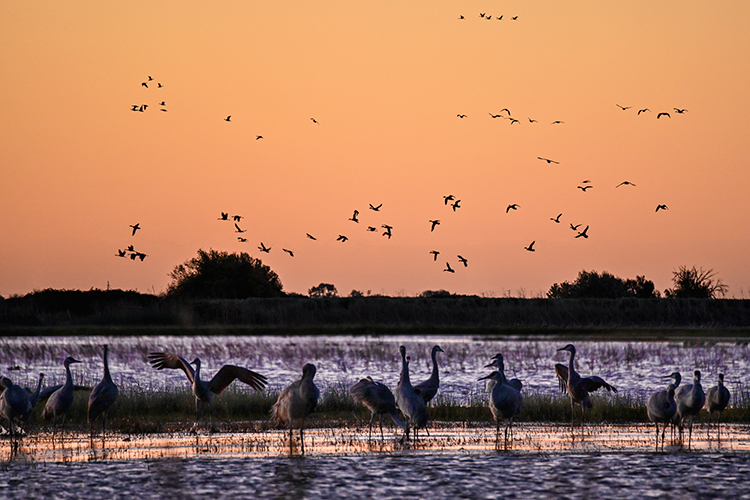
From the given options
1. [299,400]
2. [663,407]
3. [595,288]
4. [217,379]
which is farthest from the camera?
[595,288]

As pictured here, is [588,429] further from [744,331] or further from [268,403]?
[744,331]

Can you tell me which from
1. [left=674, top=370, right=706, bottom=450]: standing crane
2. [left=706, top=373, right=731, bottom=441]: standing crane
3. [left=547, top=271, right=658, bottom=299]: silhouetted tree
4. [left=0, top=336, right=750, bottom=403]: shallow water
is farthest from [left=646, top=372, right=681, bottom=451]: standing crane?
[left=547, top=271, right=658, bottom=299]: silhouetted tree

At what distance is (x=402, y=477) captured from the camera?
513 inches

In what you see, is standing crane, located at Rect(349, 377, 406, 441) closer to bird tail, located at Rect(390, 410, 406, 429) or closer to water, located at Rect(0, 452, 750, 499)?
bird tail, located at Rect(390, 410, 406, 429)

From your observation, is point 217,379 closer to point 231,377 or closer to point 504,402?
point 231,377

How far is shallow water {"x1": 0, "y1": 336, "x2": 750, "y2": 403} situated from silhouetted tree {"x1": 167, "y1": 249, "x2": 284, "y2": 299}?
33508 millimetres

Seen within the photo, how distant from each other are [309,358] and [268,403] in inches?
518

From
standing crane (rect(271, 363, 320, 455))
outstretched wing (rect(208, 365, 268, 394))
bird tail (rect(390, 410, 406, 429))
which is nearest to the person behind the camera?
standing crane (rect(271, 363, 320, 455))

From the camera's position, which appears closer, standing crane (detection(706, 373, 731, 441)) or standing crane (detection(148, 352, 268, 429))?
standing crane (detection(706, 373, 731, 441))

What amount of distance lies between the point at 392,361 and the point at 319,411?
40.8 ft

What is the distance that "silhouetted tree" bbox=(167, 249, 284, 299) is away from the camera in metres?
78.1

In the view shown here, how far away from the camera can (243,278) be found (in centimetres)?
8112

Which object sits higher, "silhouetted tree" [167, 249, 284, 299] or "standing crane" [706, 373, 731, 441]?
"silhouetted tree" [167, 249, 284, 299]

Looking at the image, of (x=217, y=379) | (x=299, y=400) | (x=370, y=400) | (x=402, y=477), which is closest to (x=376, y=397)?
(x=370, y=400)
